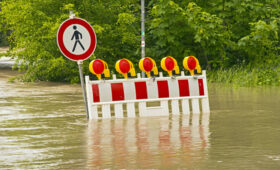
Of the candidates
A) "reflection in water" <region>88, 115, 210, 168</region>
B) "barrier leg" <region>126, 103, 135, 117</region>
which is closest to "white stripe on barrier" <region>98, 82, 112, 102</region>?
"barrier leg" <region>126, 103, 135, 117</region>

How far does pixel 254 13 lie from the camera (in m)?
26.3

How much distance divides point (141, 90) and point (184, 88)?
0.84 metres

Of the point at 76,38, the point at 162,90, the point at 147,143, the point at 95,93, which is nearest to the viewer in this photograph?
the point at 147,143

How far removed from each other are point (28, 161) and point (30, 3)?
18945 mm

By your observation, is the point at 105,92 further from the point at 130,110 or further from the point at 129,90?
the point at 130,110

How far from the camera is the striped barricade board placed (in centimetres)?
1151

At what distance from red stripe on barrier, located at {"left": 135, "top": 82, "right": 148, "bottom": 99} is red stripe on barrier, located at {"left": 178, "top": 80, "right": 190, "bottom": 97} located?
68 centimetres

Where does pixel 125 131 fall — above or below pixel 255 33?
below

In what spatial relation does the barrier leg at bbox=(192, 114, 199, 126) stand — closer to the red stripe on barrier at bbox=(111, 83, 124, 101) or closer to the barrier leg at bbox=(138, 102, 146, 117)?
the barrier leg at bbox=(138, 102, 146, 117)

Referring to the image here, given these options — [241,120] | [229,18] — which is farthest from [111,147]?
[229,18]

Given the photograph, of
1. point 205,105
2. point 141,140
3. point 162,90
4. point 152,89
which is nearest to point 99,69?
point 152,89

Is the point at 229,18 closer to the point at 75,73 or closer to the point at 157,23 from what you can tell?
the point at 157,23

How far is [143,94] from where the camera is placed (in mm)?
11766

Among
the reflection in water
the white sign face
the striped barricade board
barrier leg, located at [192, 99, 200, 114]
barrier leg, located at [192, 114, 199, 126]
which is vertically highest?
the white sign face
